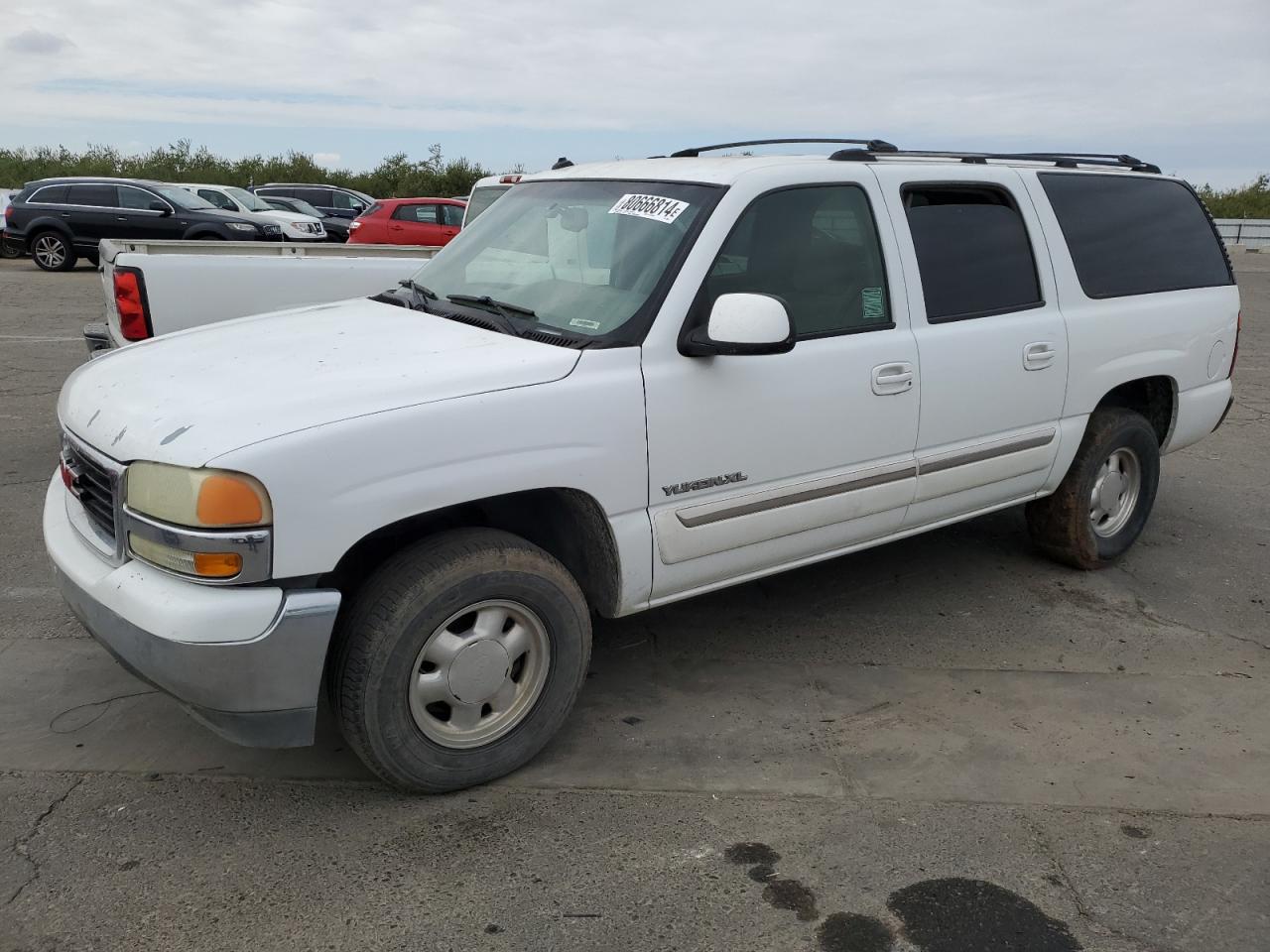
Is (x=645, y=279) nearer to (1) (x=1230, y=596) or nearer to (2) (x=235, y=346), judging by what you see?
(2) (x=235, y=346)

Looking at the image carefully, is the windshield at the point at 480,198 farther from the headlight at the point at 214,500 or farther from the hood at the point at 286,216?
the hood at the point at 286,216

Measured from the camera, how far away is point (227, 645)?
283 cm

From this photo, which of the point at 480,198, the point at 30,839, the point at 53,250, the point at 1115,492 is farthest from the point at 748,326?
the point at 53,250

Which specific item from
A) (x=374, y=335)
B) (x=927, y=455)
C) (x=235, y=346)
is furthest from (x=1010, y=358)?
(x=235, y=346)

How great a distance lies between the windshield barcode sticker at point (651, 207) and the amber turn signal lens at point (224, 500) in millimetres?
1712

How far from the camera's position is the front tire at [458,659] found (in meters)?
3.08

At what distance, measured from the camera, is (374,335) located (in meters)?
3.66

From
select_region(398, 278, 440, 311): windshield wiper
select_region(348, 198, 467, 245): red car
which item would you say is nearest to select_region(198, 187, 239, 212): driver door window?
select_region(348, 198, 467, 245): red car

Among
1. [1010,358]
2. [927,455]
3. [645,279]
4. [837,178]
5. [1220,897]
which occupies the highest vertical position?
[837,178]

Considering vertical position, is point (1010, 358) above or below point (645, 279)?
below

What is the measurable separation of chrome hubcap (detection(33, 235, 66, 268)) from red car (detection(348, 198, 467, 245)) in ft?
17.7

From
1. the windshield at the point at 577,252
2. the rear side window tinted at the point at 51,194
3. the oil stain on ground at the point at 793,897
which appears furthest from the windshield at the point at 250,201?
the oil stain on ground at the point at 793,897

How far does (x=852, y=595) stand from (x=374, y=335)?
256cm

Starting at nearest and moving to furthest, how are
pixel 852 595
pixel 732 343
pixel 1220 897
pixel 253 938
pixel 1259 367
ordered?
pixel 253 938 < pixel 1220 897 < pixel 732 343 < pixel 852 595 < pixel 1259 367
